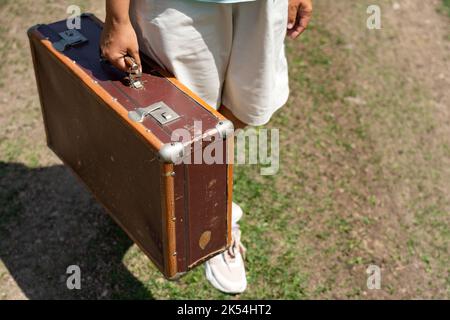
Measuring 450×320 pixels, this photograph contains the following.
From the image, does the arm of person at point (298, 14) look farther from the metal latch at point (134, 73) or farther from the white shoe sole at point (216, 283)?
the white shoe sole at point (216, 283)

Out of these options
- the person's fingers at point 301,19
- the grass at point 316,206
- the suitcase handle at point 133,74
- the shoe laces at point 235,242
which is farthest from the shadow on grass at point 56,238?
the person's fingers at point 301,19

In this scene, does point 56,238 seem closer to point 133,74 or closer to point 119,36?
point 133,74

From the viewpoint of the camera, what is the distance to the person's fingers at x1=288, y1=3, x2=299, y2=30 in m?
2.25

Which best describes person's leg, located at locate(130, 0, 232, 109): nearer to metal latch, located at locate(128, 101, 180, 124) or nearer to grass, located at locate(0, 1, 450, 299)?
metal latch, located at locate(128, 101, 180, 124)

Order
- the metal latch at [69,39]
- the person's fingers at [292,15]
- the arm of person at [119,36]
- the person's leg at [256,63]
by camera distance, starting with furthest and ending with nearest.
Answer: the person's fingers at [292,15], the metal latch at [69,39], the person's leg at [256,63], the arm of person at [119,36]

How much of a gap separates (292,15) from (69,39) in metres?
0.79

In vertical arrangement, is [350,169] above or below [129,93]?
below

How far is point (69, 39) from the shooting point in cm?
217

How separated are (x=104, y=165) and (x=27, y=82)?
1.48 meters

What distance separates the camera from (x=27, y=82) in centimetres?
342

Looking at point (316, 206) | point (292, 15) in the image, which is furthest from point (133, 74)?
point (316, 206)

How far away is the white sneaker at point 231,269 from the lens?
261cm

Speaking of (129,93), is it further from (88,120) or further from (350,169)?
(350,169)
